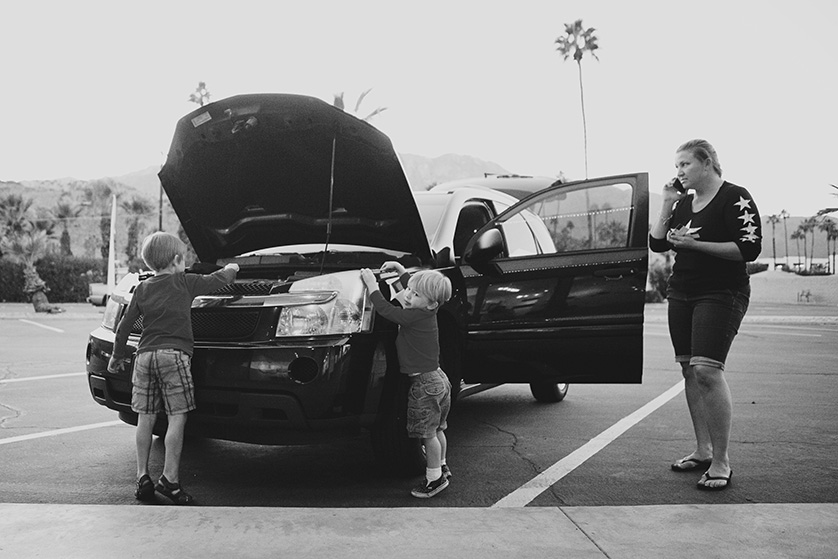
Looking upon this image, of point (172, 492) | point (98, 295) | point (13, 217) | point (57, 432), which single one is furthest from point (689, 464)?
point (13, 217)

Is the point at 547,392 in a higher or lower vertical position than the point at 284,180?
lower

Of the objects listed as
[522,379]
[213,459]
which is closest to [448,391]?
[522,379]

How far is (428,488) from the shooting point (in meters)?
4.06

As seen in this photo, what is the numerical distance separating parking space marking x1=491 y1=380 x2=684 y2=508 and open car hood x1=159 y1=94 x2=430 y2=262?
1541 millimetres

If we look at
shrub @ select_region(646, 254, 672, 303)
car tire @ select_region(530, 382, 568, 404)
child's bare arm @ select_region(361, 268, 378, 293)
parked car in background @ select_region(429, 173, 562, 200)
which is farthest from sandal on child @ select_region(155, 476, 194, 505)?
shrub @ select_region(646, 254, 672, 303)

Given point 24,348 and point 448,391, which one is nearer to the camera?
point 448,391

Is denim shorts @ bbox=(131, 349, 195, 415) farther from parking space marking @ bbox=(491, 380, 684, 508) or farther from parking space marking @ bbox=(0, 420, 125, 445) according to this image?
parking space marking @ bbox=(0, 420, 125, 445)

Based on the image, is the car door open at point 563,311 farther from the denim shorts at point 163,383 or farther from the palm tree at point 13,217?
the palm tree at point 13,217

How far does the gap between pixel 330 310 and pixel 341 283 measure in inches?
6.9

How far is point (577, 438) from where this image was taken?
5594 mm

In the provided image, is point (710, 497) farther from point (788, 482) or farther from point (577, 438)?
point (577, 438)

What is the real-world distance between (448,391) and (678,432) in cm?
249

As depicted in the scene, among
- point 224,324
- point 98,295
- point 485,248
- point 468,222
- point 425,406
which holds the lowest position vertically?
point 98,295

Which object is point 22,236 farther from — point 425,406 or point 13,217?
point 425,406
